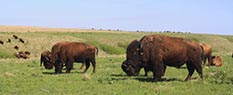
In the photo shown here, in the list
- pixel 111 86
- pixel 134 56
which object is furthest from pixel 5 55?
pixel 111 86

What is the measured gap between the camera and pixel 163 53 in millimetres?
20422

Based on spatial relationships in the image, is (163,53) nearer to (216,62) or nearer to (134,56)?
(134,56)

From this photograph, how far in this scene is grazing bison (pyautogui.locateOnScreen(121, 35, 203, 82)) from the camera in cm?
2039

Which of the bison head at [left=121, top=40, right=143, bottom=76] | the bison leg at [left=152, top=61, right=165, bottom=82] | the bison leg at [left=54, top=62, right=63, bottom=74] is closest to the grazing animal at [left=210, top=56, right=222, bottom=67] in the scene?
the bison leg at [left=54, top=62, right=63, bottom=74]

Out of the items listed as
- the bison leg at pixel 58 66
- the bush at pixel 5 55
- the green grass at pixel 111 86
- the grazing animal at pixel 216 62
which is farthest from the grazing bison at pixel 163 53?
the bush at pixel 5 55

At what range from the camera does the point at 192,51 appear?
2078 centimetres

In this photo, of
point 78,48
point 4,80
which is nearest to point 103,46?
point 78,48

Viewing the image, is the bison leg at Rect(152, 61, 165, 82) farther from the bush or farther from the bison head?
the bush

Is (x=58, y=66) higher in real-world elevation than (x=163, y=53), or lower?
lower

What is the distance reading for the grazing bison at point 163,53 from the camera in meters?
20.4

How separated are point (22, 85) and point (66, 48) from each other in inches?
292

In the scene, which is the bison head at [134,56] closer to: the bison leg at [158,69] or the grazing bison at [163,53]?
the grazing bison at [163,53]

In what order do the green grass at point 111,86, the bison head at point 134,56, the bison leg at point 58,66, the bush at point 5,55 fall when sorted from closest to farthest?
1. the green grass at point 111,86
2. the bison head at point 134,56
3. the bison leg at point 58,66
4. the bush at point 5,55

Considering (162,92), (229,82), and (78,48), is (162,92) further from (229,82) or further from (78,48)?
(78,48)
